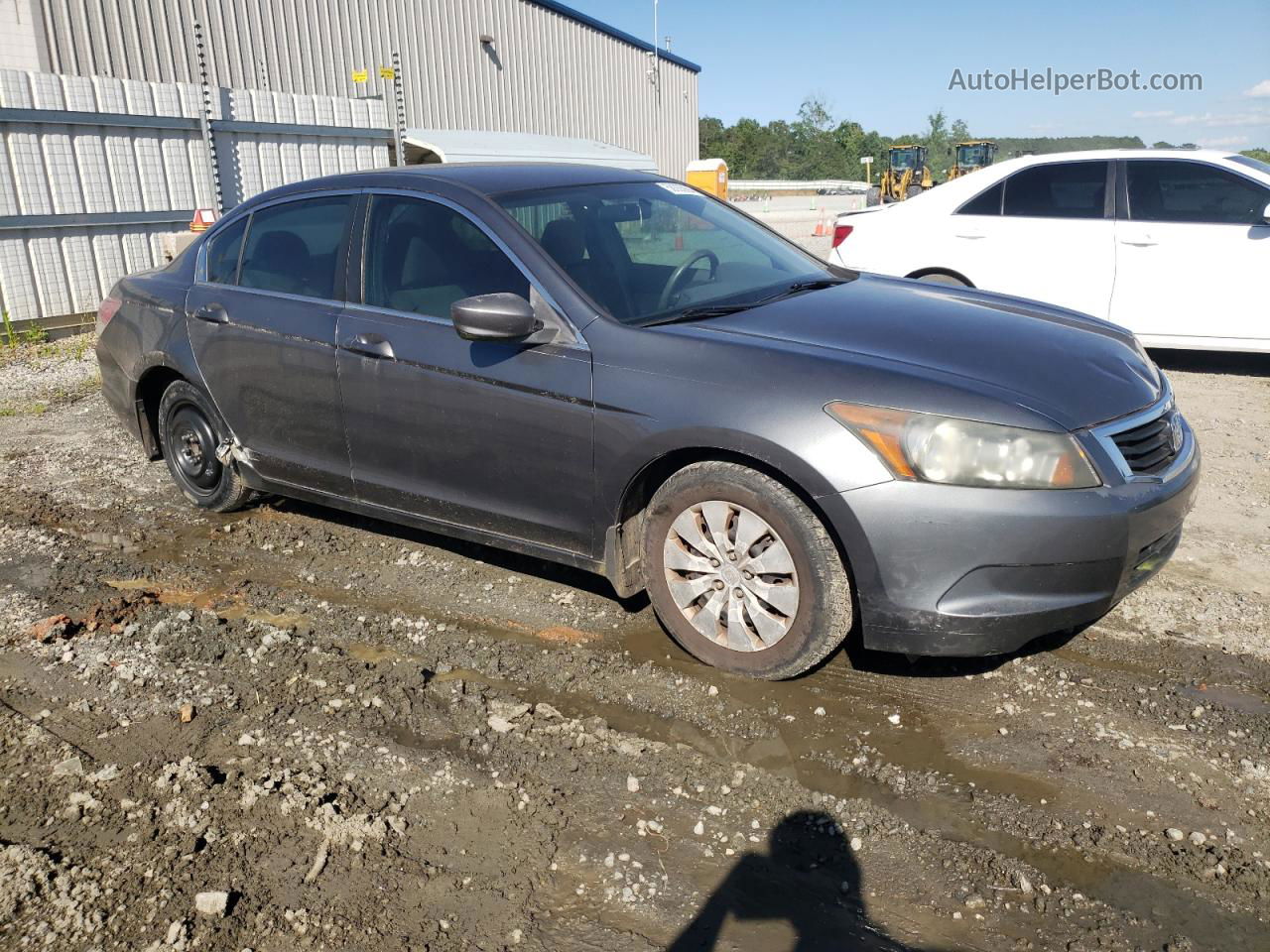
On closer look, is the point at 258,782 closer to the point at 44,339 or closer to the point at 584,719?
the point at 584,719

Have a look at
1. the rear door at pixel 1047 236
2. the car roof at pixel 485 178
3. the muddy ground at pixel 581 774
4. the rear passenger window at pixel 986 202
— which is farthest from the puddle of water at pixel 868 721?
the rear passenger window at pixel 986 202

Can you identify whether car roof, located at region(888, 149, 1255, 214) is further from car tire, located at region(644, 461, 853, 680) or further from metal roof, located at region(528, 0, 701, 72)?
metal roof, located at region(528, 0, 701, 72)

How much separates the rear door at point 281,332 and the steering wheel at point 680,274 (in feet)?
4.74

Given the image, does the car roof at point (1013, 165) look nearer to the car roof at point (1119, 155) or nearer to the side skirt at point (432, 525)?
the car roof at point (1119, 155)

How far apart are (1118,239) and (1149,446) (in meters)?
4.81

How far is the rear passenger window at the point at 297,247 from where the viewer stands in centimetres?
442

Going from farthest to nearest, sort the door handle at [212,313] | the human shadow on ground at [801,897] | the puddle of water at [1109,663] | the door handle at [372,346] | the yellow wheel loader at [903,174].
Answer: the yellow wheel loader at [903,174] < the door handle at [212,313] < the door handle at [372,346] < the puddle of water at [1109,663] < the human shadow on ground at [801,897]

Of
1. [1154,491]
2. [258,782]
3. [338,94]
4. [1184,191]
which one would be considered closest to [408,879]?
[258,782]

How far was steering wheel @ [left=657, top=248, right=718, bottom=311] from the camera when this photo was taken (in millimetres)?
3844

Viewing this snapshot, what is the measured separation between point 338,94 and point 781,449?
18.8 metres

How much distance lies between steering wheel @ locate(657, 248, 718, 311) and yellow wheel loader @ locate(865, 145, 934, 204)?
2868cm

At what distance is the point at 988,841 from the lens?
2.69 metres

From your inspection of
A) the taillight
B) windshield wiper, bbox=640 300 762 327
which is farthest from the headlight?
the taillight

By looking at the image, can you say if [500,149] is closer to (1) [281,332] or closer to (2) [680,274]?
(1) [281,332]
